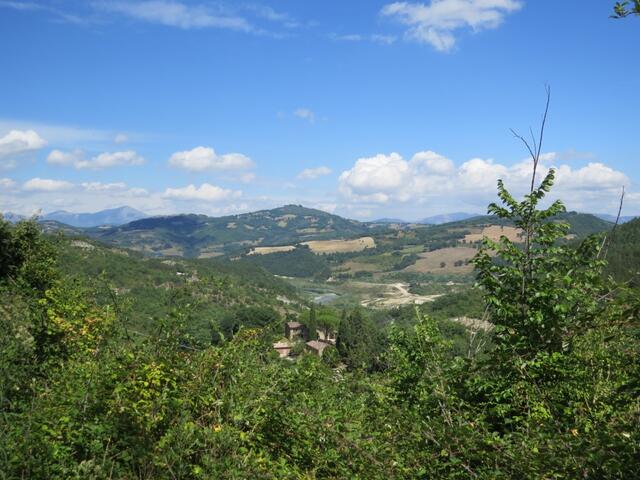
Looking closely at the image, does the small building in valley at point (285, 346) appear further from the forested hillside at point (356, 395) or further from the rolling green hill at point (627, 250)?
the rolling green hill at point (627, 250)

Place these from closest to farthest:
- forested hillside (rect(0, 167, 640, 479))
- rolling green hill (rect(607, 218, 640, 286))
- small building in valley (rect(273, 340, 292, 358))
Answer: forested hillside (rect(0, 167, 640, 479)), small building in valley (rect(273, 340, 292, 358)), rolling green hill (rect(607, 218, 640, 286))

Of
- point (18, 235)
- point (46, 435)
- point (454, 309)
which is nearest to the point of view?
point (46, 435)

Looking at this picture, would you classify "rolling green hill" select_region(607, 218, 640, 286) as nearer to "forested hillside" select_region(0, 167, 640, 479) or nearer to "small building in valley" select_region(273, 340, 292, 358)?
"forested hillside" select_region(0, 167, 640, 479)

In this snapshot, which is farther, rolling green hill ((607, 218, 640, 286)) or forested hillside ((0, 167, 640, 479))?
rolling green hill ((607, 218, 640, 286))

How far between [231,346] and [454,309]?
139979mm

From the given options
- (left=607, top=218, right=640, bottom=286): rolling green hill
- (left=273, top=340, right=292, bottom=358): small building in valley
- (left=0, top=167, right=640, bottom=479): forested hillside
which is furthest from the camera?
(left=607, top=218, right=640, bottom=286): rolling green hill

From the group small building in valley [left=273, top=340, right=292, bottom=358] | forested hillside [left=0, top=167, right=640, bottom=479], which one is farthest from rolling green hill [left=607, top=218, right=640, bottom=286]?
small building in valley [left=273, top=340, right=292, bottom=358]

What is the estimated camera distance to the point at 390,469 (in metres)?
4.64

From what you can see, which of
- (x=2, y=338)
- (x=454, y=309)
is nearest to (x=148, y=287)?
(x=454, y=309)

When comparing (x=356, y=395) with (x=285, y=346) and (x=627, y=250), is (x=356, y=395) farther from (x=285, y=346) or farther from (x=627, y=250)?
(x=627, y=250)

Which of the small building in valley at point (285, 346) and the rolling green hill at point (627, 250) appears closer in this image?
the small building in valley at point (285, 346)

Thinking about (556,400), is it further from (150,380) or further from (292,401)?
(150,380)

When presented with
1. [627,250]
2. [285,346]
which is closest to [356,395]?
[285,346]

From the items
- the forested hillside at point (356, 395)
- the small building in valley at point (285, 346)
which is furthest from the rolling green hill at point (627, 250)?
the small building in valley at point (285, 346)
